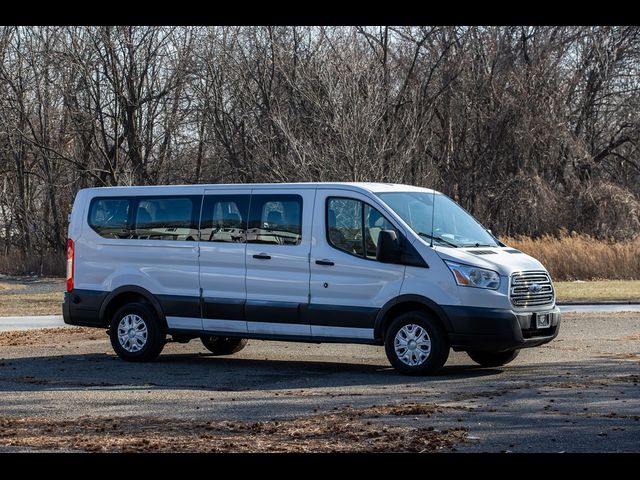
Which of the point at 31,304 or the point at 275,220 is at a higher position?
the point at 275,220

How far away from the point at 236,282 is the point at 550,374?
12.9 feet

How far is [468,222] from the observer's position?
14.2 meters

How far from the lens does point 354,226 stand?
1357cm

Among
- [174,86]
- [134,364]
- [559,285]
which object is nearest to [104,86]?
[174,86]

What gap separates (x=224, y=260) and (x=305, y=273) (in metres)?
1.18

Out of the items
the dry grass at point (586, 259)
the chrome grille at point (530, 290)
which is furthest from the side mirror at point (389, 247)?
the dry grass at point (586, 259)

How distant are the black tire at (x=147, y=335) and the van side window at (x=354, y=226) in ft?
8.77

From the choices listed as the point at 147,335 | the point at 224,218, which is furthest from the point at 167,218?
the point at 147,335

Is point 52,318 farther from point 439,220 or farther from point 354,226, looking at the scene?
point 439,220

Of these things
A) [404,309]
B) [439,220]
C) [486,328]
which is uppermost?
[439,220]

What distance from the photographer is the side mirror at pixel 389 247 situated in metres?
13.1

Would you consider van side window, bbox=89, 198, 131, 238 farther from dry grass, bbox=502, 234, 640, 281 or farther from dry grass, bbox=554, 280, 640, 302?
dry grass, bbox=502, 234, 640, 281

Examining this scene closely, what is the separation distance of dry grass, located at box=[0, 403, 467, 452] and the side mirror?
3172 mm
